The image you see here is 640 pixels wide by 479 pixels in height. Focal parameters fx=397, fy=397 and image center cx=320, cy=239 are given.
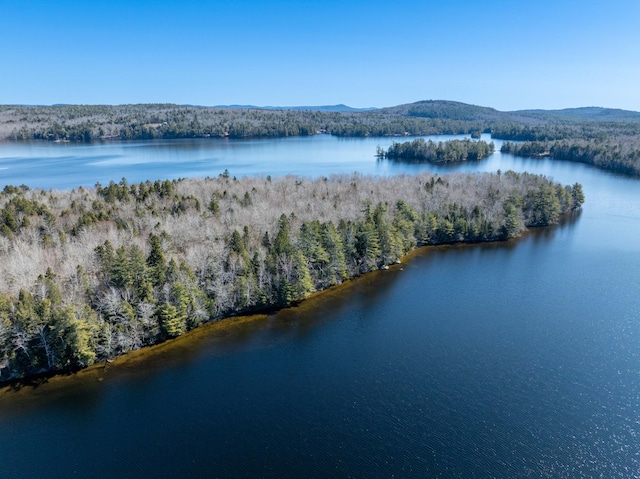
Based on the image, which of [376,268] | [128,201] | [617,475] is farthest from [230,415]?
[128,201]

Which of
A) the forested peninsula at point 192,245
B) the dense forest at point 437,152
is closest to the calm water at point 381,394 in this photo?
the forested peninsula at point 192,245

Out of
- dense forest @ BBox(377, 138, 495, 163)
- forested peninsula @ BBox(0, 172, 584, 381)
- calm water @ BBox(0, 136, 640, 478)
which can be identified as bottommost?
calm water @ BBox(0, 136, 640, 478)

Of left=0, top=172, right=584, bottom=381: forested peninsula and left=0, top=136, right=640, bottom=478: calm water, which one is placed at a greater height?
left=0, top=172, right=584, bottom=381: forested peninsula

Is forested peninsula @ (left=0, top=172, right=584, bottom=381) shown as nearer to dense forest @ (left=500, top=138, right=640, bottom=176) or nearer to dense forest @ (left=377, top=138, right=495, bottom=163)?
dense forest @ (left=500, top=138, right=640, bottom=176)

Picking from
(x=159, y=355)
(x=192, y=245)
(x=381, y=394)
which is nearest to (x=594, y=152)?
(x=192, y=245)

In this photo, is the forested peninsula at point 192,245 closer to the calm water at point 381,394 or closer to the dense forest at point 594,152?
the calm water at point 381,394

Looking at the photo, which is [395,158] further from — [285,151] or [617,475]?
[617,475]

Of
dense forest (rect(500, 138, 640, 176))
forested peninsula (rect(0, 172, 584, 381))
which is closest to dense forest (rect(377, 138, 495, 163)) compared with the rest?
dense forest (rect(500, 138, 640, 176))
